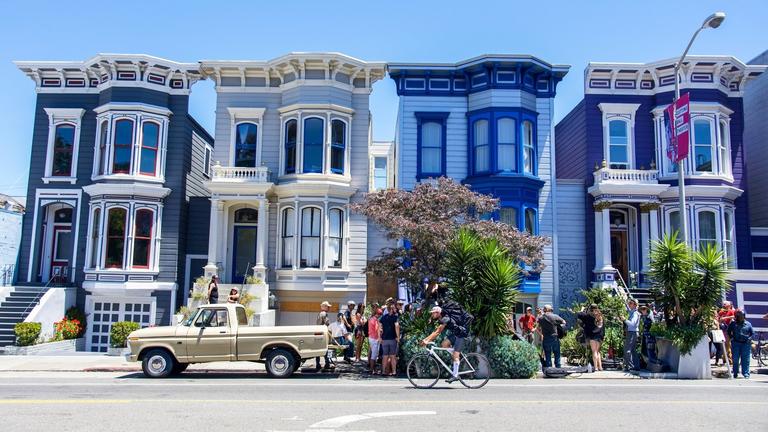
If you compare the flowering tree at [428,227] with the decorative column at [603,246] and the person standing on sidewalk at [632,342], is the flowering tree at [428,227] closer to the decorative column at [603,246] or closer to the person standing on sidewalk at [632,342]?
the person standing on sidewalk at [632,342]

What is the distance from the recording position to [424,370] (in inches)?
504

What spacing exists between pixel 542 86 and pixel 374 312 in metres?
13.3

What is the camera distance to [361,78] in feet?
78.9

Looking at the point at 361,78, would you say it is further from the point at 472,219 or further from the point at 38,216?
the point at 38,216

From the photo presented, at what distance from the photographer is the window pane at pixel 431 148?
2395 centimetres

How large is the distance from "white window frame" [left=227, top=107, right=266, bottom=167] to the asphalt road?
11974mm

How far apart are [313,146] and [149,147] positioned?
649 cm

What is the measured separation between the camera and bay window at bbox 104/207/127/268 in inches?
899

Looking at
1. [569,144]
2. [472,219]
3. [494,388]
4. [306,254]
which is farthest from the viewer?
[569,144]

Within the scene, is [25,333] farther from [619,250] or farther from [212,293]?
[619,250]

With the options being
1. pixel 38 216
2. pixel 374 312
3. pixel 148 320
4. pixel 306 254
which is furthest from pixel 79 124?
pixel 374 312

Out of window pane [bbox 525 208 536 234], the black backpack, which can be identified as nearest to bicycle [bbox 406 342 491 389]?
the black backpack

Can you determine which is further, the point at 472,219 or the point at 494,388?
the point at 472,219

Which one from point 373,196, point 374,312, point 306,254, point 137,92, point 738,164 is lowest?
point 374,312
